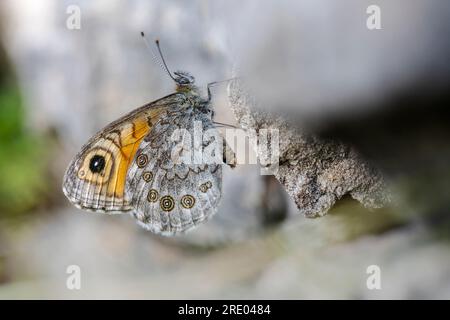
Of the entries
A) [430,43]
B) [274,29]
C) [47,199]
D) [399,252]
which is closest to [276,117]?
[274,29]

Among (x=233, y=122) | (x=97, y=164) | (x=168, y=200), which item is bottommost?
(x=168, y=200)

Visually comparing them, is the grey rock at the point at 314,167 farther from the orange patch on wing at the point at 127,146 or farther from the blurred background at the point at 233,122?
the orange patch on wing at the point at 127,146

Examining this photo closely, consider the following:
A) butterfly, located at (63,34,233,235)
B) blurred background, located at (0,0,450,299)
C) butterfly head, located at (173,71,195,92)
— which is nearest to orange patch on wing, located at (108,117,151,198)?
butterfly, located at (63,34,233,235)

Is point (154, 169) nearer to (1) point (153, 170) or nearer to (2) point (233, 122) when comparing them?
(1) point (153, 170)

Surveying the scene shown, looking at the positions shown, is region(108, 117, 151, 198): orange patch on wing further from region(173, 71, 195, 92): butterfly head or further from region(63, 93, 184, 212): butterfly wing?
region(173, 71, 195, 92): butterfly head

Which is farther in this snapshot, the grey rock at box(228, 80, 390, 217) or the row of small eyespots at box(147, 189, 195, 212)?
the row of small eyespots at box(147, 189, 195, 212)

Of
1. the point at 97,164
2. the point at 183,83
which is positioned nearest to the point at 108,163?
the point at 97,164

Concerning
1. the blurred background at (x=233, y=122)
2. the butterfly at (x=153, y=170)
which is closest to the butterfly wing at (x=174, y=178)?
the butterfly at (x=153, y=170)
